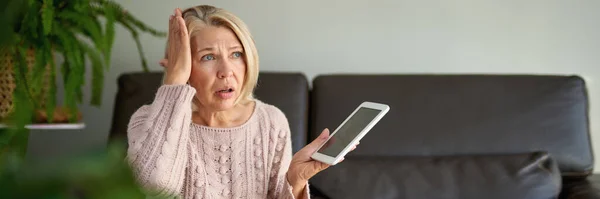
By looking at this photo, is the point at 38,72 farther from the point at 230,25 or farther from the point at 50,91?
the point at 230,25

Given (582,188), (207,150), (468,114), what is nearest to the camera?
(207,150)

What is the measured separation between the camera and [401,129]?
6.11 ft

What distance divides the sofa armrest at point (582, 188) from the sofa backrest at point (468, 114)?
0.05 meters

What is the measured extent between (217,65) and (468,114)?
Answer: 96 cm

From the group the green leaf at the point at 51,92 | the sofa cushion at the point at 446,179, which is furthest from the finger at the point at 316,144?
the green leaf at the point at 51,92

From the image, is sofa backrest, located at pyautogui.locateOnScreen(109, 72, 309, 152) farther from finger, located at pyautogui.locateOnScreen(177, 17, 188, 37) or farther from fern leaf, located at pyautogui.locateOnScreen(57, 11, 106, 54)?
finger, located at pyautogui.locateOnScreen(177, 17, 188, 37)

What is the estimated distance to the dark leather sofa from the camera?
173 cm

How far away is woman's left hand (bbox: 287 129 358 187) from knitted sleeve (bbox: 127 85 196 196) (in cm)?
21

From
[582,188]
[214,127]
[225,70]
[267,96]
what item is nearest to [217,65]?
[225,70]

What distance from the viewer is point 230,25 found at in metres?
1.22

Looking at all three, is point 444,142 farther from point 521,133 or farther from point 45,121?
point 45,121

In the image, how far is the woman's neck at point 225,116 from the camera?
1318mm

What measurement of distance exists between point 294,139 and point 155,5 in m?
0.77

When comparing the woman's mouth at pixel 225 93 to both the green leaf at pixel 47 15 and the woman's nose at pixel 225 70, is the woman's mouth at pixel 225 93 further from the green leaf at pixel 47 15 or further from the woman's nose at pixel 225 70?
the green leaf at pixel 47 15
